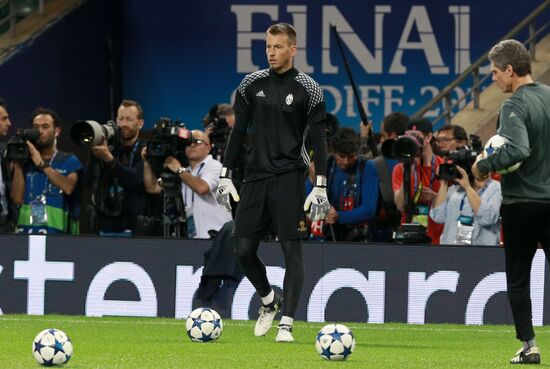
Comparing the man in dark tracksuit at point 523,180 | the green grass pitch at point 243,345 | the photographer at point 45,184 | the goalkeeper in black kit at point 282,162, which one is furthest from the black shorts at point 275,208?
the photographer at point 45,184

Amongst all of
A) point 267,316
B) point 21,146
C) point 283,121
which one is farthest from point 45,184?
point 283,121

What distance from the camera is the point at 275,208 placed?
10180 mm

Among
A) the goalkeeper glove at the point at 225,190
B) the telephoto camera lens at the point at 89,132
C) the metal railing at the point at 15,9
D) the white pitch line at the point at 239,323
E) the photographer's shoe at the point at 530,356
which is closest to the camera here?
the photographer's shoe at the point at 530,356

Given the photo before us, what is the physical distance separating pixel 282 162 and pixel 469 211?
10.8ft

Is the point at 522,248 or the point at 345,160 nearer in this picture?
the point at 522,248

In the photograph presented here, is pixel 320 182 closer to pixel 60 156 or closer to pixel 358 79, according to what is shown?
pixel 60 156

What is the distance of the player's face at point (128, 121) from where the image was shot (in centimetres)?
1339

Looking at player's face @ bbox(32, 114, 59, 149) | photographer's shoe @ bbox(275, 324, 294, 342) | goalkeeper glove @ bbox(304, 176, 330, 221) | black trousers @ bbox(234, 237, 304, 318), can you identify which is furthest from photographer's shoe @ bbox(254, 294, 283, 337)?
player's face @ bbox(32, 114, 59, 149)

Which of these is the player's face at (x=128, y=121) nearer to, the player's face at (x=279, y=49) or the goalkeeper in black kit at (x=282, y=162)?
the goalkeeper in black kit at (x=282, y=162)

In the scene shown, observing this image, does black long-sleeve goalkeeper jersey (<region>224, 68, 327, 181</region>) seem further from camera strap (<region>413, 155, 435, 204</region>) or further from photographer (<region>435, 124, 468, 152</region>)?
photographer (<region>435, 124, 468, 152</region>)

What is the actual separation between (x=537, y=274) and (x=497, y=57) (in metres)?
4.65

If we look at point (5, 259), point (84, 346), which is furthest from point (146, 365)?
point (5, 259)

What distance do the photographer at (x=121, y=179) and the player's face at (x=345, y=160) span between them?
1.81m

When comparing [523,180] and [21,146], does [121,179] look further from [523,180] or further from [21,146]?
[523,180]
